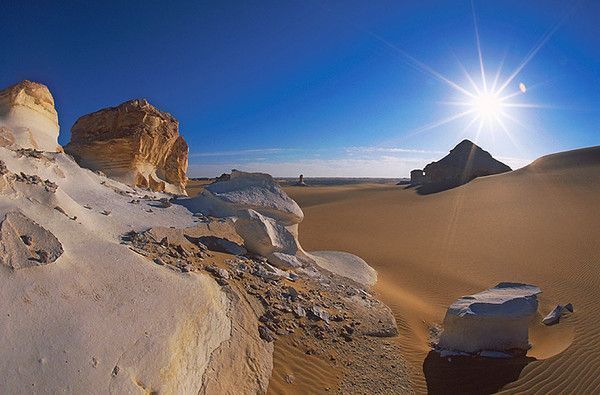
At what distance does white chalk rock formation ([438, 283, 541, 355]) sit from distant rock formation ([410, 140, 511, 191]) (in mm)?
30416

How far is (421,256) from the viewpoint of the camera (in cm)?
1365

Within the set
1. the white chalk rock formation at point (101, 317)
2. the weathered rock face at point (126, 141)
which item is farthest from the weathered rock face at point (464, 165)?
the white chalk rock formation at point (101, 317)

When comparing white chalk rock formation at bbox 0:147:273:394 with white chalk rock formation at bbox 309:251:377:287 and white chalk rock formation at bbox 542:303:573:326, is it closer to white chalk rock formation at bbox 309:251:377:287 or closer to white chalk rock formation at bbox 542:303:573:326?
white chalk rock formation at bbox 309:251:377:287

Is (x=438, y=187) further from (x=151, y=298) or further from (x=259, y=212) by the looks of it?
(x=151, y=298)

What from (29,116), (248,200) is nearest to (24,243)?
(248,200)

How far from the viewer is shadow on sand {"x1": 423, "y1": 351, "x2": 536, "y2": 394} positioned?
4.84 metres

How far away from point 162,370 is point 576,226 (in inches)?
735

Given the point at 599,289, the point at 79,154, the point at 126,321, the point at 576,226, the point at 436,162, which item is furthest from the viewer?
the point at 436,162

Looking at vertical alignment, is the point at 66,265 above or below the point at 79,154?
below

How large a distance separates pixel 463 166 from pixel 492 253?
1018 inches

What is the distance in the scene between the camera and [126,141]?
43.6 feet

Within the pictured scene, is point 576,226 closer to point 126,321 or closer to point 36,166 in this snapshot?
point 126,321

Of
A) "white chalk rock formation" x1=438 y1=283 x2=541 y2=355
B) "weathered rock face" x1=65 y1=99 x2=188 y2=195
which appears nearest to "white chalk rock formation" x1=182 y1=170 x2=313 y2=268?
"white chalk rock formation" x1=438 y1=283 x2=541 y2=355

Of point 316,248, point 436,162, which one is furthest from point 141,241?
point 436,162
